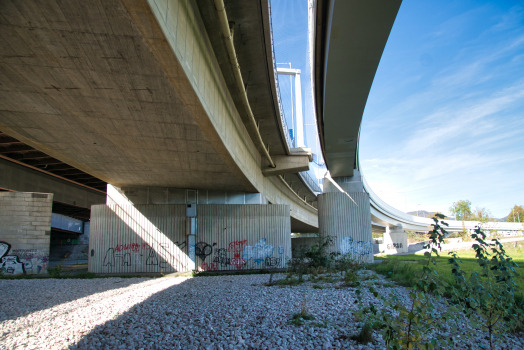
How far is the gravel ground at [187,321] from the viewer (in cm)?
535

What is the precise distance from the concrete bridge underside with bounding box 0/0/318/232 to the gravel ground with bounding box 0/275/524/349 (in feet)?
15.9

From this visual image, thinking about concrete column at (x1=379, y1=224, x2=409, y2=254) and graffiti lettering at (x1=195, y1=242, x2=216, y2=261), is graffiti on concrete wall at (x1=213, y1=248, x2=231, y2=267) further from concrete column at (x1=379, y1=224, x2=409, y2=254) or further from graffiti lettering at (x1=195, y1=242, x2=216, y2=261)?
concrete column at (x1=379, y1=224, x2=409, y2=254)

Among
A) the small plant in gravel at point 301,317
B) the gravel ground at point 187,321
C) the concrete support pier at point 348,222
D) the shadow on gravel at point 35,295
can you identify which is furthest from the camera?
the concrete support pier at point 348,222

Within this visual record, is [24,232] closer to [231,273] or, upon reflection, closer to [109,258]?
[109,258]

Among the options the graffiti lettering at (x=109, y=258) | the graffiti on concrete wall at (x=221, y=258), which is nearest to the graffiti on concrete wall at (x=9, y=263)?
the graffiti lettering at (x=109, y=258)

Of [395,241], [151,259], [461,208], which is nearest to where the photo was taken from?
[151,259]

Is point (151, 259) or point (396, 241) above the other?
point (151, 259)

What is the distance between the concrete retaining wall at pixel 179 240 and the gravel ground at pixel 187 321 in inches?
324

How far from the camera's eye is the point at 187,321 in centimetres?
673

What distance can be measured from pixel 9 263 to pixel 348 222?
19498mm

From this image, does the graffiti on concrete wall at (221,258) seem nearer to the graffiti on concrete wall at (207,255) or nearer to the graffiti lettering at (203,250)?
the graffiti on concrete wall at (207,255)

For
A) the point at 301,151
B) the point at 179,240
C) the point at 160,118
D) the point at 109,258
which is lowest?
the point at 109,258

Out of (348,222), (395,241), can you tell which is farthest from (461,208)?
(348,222)

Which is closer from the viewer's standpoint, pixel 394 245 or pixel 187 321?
pixel 187 321
